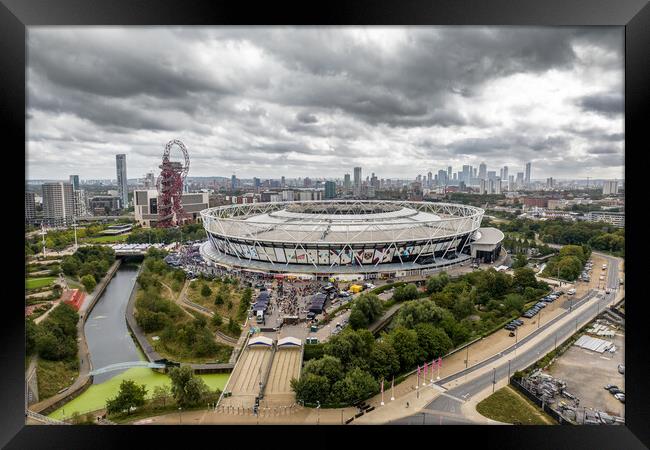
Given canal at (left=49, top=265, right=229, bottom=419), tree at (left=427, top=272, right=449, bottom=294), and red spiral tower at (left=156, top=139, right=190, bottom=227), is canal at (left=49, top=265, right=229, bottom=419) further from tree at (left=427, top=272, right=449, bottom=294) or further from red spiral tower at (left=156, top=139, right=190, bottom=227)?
red spiral tower at (left=156, top=139, right=190, bottom=227)

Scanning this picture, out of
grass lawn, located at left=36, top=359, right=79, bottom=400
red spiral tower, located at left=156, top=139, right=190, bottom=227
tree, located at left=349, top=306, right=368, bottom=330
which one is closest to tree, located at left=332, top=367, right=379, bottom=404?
tree, located at left=349, top=306, right=368, bottom=330

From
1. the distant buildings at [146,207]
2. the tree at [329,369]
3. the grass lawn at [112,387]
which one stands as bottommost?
the grass lawn at [112,387]

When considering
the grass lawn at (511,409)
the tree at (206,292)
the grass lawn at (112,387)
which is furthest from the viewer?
the tree at (206,292)

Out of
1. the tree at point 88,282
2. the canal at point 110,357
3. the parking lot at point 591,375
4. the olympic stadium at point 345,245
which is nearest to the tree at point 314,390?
the canal at point 110,357

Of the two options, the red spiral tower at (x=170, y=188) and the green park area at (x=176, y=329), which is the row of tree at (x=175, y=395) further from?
the red spiral tower at (x=170, y=188)

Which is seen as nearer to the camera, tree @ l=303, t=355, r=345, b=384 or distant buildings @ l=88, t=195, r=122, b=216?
tree @ l=303, t=355, r=345, b=384

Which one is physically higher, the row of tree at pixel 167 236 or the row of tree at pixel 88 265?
the row of tree at pixel 167 236

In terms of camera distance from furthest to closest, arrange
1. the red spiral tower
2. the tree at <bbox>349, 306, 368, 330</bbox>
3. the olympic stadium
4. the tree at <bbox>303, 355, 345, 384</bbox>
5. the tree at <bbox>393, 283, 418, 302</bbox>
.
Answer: the red spiral tower < the olympic stadium < the tree at <bbox>393, 283, 418, 302</bbox> < the tree at <bbox>349, 306, 368, 330</bbox> < the tree at <bbox>303, 355, 345, 384</bbox>
